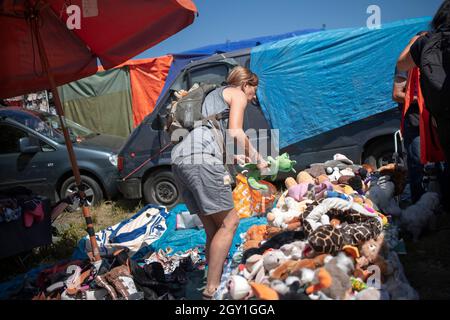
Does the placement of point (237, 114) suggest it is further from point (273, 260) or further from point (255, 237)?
point (255, 237)

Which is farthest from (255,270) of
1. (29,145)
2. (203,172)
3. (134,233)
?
(29,145)

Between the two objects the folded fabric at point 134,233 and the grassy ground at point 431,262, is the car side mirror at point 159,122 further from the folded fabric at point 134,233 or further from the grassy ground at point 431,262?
the grassy ground at point 431,262

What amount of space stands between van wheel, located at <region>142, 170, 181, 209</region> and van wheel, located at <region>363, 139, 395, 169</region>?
297cm

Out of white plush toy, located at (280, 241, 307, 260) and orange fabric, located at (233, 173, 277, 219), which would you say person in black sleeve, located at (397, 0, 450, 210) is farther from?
orange fabric, located at (233, 173, 277, 219)

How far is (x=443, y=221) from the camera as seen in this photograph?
3.81 m

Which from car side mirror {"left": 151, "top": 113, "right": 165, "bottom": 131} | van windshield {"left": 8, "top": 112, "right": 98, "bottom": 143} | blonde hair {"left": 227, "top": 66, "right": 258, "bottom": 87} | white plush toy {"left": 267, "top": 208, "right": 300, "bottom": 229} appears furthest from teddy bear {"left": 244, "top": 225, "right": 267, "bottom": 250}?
van windshield {"left": 8, "top": 112, "right": 98, "bottom": 143}

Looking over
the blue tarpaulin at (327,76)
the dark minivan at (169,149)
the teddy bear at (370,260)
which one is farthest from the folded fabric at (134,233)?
the teddy bear at (370,260)

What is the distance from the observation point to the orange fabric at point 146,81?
36.1ft

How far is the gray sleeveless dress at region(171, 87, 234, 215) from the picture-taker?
110 inches

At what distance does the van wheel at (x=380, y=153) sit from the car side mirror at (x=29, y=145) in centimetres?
547

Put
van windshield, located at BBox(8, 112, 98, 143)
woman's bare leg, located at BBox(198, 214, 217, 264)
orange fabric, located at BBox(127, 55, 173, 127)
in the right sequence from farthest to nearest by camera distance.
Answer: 1. orange fabric, located at BBox(127, 55, 173, 127)
2. van windshield, located at BBox(8, 112, 98, 143)
3. woman's bare leg, located at BBox(198, 214, 217, 264)
